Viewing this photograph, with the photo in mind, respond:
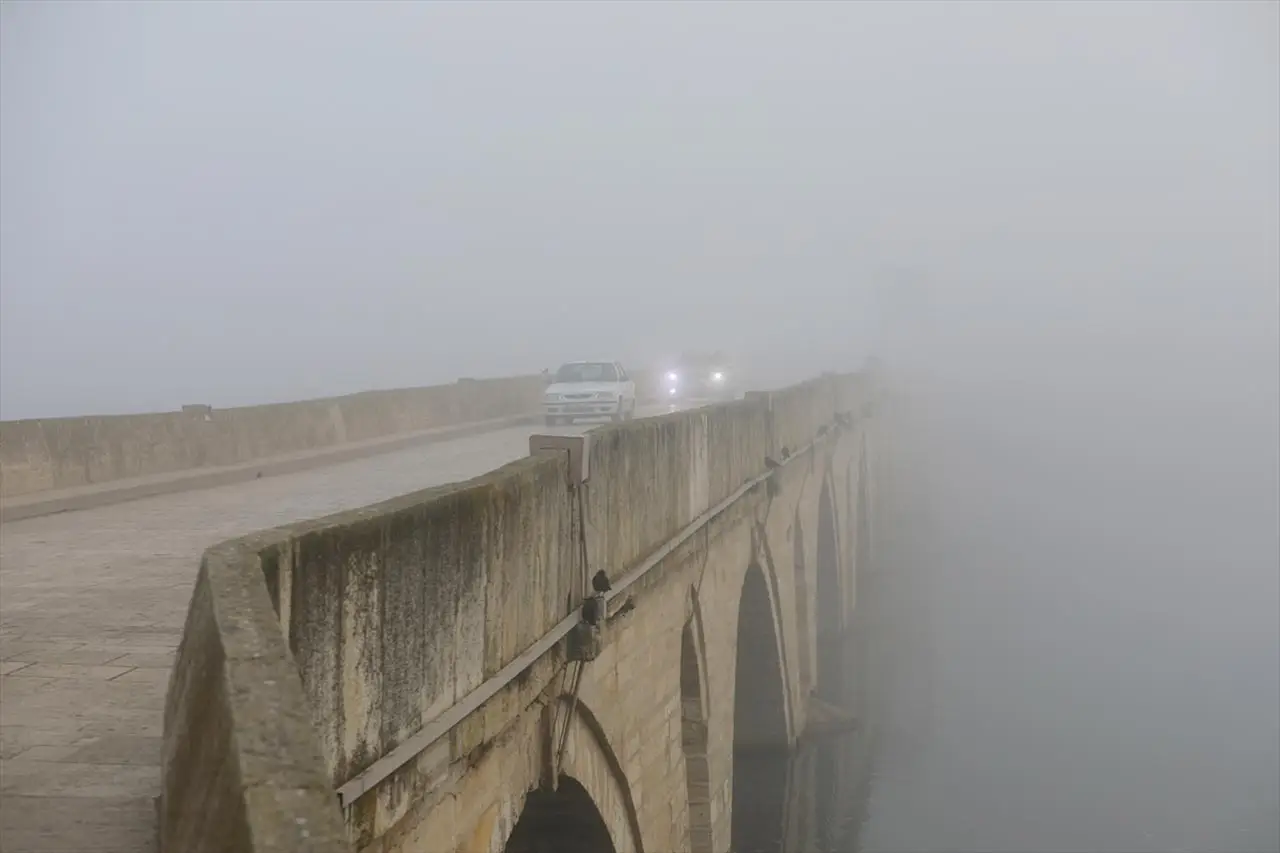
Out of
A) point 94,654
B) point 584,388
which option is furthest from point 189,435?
point 584,388

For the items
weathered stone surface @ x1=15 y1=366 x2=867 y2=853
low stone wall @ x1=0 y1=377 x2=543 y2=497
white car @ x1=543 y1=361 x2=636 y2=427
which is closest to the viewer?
weathered stone surface @ x1=15 y1=366 x2=867 y2=853

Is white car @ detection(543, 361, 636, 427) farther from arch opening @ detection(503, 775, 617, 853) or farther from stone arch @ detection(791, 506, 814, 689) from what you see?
arch opening @ detection(503, 775, 617, 853)

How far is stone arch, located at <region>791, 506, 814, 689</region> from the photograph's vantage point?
16.9 meters

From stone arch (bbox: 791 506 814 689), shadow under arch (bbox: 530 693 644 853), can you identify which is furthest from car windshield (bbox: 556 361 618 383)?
shadow under arch (bbox: 530 693 644 853)

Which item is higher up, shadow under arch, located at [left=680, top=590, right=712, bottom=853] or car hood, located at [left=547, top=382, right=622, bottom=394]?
car hood, located at [left=547, top=382, right=622, bottom=394]

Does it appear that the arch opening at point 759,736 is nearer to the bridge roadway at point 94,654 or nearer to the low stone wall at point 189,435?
the bridge roadway at point 94,654

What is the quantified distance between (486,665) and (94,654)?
5.49 feet

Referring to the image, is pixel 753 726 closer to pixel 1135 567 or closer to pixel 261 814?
pixel 261 814

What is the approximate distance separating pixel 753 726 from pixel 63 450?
10481 mm

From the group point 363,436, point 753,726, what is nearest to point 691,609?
point 753,726

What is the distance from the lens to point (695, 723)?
31.9ft

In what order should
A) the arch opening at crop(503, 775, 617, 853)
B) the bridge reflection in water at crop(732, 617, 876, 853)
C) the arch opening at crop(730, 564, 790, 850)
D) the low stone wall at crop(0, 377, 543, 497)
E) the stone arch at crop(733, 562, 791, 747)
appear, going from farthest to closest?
the bridge reflection in water at crop(732, 617, 876, 853), the arch opening at crop(730, 564, 790, 850), the stone arch at crop(733, 562, 791, 747), the low stone wall at crop(0, 377, 543, 497), the arch opening at crop(503, 775, 617, 853)

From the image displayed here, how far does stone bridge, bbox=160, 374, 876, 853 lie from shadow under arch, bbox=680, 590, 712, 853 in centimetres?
2

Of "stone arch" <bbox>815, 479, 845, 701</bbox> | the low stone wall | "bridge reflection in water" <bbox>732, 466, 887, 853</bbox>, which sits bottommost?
"bridge reflection in water" <bbox>732, 466, 887, 853</bbox>
